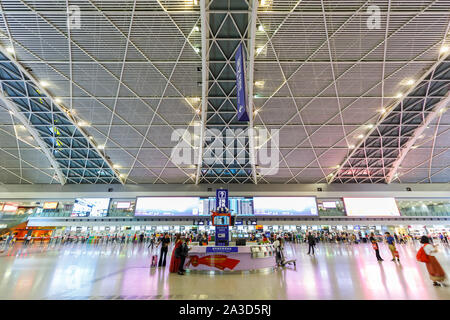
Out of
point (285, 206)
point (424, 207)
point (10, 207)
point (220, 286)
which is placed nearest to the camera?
point (220, 286)

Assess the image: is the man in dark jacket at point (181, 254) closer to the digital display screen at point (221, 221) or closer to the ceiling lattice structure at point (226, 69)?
the digital display screen at point (221, 221)

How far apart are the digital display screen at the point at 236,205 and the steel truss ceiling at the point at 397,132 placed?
50.6ft

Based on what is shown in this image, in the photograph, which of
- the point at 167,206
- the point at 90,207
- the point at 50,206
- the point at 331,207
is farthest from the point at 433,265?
the point at 50,206

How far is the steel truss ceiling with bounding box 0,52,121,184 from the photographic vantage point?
21250 millimetres

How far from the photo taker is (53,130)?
27.5 metres

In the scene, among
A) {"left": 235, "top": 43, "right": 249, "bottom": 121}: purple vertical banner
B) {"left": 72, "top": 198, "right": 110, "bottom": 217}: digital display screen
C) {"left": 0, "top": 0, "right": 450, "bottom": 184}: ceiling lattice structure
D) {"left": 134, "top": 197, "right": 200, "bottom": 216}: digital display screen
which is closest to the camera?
{"left": 235, "top": 43, "right": 249, "bottom": 121}: purple vertical banner

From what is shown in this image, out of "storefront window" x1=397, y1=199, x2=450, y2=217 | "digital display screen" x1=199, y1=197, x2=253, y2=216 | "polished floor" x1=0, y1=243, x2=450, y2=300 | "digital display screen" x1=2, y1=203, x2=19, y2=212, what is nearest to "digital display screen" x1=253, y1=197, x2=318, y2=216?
"digital display screen" x1=199, y1=197, x2=253, y2=216

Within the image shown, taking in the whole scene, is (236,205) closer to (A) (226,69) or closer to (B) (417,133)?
(A) (226,69)

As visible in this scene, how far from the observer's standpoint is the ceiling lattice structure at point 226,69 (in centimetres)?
1542

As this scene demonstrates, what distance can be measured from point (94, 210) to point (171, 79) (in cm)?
2854

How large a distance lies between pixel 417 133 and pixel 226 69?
2717cm

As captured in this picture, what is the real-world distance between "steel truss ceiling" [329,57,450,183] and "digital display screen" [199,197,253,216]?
15.4 meters

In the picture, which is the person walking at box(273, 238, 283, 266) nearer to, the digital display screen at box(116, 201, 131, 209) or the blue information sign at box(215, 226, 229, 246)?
the blue information sign at box(215, 226, 229, 246)

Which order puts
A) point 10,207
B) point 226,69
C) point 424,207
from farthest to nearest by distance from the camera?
point 424,207
point 10,207
point 226,69
